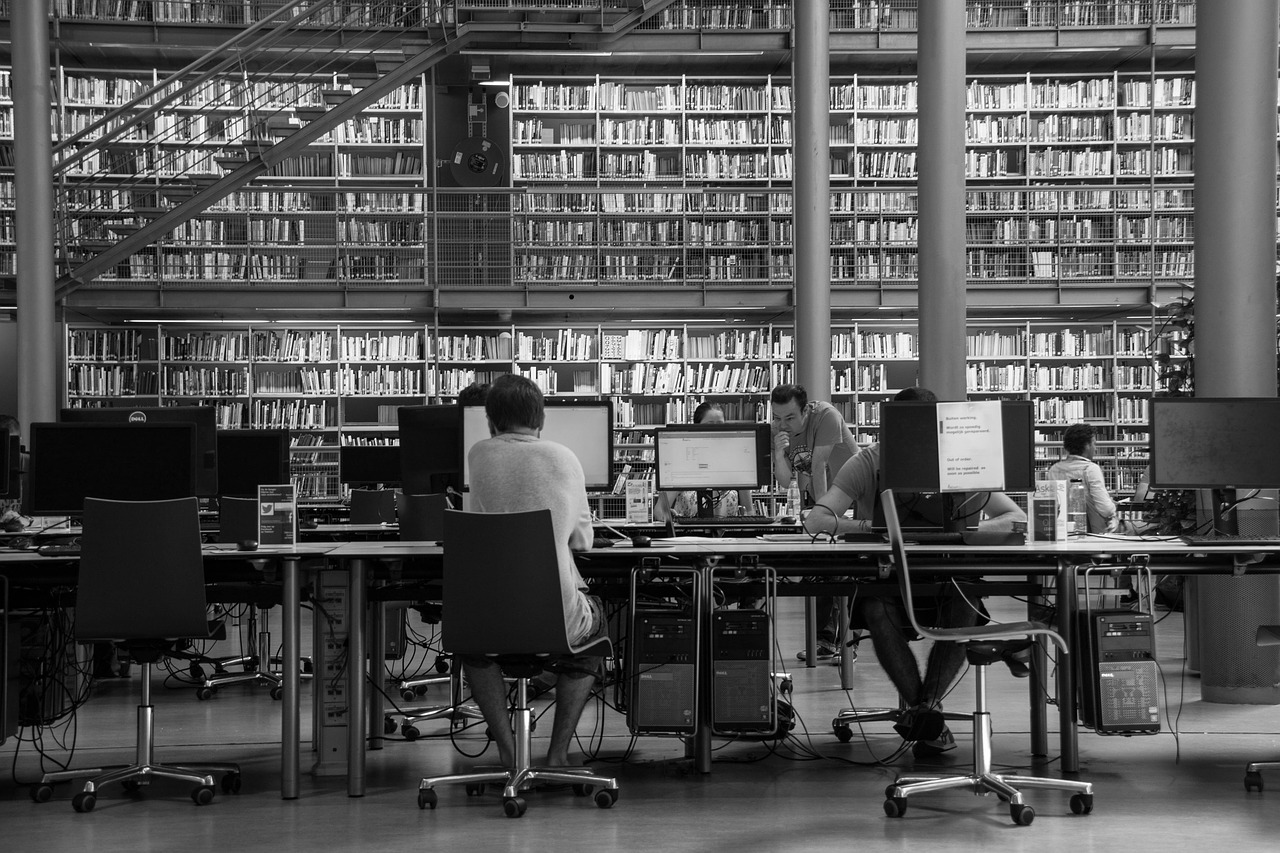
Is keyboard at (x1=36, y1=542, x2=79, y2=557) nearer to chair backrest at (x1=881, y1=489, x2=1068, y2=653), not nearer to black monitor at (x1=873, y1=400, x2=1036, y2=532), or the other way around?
chair backrest at (x1=881, y1=489, x2=1068, y2=653)

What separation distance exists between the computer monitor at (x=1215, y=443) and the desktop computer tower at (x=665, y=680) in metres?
1.88

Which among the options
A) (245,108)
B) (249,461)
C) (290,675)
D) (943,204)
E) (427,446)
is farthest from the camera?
(245,108)

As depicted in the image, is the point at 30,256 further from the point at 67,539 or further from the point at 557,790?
the point at 557,790

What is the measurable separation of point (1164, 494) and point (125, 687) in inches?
230

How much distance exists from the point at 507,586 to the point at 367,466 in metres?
4.26

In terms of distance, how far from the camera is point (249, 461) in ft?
18.3

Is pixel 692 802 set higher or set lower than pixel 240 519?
lower

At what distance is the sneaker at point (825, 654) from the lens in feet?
22.5

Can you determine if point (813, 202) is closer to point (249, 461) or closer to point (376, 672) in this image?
point (249, 461)

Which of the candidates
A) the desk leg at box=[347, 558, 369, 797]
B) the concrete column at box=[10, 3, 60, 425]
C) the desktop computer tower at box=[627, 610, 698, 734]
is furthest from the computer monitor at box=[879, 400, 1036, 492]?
the concrete column at box=[10, 3, 60, 425]

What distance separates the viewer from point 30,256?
29.8ft

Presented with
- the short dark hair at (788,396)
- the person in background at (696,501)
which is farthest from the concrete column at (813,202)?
the short dark hair at (788,396)

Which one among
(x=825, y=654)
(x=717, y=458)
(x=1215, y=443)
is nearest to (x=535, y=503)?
(x=1215, y=443)

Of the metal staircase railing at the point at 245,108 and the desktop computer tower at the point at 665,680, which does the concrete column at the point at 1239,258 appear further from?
the metal staircase railing at the point at 245,108
